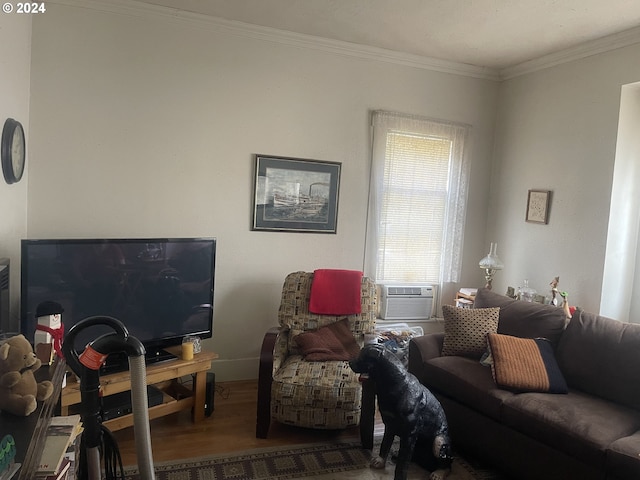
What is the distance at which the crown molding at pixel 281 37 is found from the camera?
314 cm

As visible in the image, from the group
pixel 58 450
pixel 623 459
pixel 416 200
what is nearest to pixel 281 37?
pixel 416 200

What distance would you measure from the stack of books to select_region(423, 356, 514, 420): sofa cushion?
1.97 metres

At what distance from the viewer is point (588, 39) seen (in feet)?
11.2

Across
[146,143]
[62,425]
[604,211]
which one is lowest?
[62,425]

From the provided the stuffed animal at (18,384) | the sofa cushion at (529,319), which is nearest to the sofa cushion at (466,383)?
the sofa cushion at (529,319)

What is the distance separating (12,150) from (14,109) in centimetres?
28

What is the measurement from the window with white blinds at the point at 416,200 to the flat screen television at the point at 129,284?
1.53 metres

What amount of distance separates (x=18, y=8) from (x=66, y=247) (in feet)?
4.34

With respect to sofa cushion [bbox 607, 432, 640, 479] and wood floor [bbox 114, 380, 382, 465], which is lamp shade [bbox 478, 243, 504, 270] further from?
sofa cushion [bbox 607, 432, 640, 479]

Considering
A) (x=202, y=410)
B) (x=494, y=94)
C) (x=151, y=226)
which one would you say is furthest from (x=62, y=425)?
(x=494, y=94)

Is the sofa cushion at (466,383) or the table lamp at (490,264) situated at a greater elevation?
the table lamp at (490,264)

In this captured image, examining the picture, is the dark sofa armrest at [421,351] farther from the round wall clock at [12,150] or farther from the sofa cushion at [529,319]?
the round wall clock at [12,150]

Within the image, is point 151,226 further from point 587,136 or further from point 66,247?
point 587,136

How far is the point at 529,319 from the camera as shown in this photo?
302 centimetres
